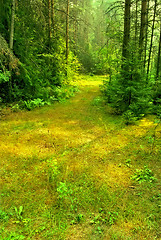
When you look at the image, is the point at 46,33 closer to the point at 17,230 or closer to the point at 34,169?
the point at 34,169

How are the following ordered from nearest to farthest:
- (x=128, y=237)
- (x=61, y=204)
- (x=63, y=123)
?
(x=128, y=237) < (x=61, y=204) < (x=63, y=123)

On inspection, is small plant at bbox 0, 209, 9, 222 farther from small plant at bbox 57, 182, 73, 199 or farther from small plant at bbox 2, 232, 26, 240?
small plant at bbox 57, 182, 73, 199

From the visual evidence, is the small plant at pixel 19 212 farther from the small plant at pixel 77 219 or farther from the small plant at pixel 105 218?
the small plant at pixel 105 218

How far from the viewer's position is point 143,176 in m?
4.11

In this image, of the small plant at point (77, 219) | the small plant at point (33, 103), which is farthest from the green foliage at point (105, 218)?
the small plant at point (33, 103)

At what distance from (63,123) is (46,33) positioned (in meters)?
8.26

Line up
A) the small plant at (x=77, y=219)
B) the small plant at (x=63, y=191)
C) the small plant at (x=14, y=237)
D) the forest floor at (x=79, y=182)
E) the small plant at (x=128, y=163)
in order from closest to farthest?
the small plant at (x=14, y=237) → the forest floor at (x=79, y=182) → the small plant at (x=77, y=219) → the small plant at (x=63, y=191) → the small plant at (x=128, y=163)

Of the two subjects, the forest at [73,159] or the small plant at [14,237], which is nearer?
the small plant at [14,237]

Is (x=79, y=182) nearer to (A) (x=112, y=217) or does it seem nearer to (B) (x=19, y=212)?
(A) (x=112, y=217)

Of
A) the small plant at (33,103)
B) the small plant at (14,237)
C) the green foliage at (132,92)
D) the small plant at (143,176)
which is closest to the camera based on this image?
the small plant at (14,237)

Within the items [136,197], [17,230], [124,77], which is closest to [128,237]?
[136,197]

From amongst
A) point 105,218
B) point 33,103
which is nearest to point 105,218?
point 105,218

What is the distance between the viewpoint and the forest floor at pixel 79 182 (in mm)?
2871

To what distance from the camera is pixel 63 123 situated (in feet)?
25.0
